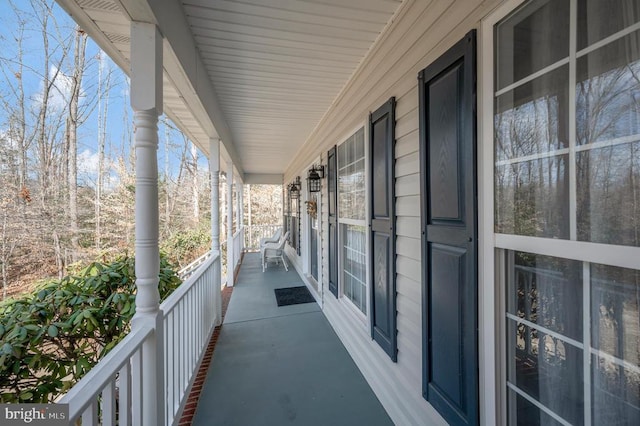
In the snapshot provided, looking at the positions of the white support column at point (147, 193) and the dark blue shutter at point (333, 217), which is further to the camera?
the dark blue shutter at point (333, 217)

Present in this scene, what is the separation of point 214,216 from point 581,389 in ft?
11.6

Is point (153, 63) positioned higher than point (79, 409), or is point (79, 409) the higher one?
point (153, 63)

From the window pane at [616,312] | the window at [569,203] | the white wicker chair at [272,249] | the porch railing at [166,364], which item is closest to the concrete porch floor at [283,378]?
the porch railing at [166,364]

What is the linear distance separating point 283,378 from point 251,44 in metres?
2.94

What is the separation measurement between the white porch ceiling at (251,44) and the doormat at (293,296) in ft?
9.60

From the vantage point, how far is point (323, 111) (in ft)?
12.2

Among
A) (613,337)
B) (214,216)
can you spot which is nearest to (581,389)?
(613,337)

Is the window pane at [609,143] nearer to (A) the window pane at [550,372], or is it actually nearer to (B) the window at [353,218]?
(A) the window pane at [550,372]

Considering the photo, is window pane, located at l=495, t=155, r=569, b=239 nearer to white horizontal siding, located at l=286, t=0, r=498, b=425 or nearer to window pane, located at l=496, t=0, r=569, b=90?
window pane, located at l=496, t=0, r=569, b=90

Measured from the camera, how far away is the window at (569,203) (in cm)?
77

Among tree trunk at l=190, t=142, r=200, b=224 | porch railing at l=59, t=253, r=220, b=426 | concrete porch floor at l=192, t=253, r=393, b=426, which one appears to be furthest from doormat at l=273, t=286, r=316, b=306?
tree trunk at l=190, t=142, r=200, b=224

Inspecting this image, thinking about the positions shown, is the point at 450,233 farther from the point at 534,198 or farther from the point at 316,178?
the point at 316,178

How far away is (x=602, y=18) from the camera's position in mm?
812

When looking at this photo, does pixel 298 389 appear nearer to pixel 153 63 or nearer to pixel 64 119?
pixel 153 63
